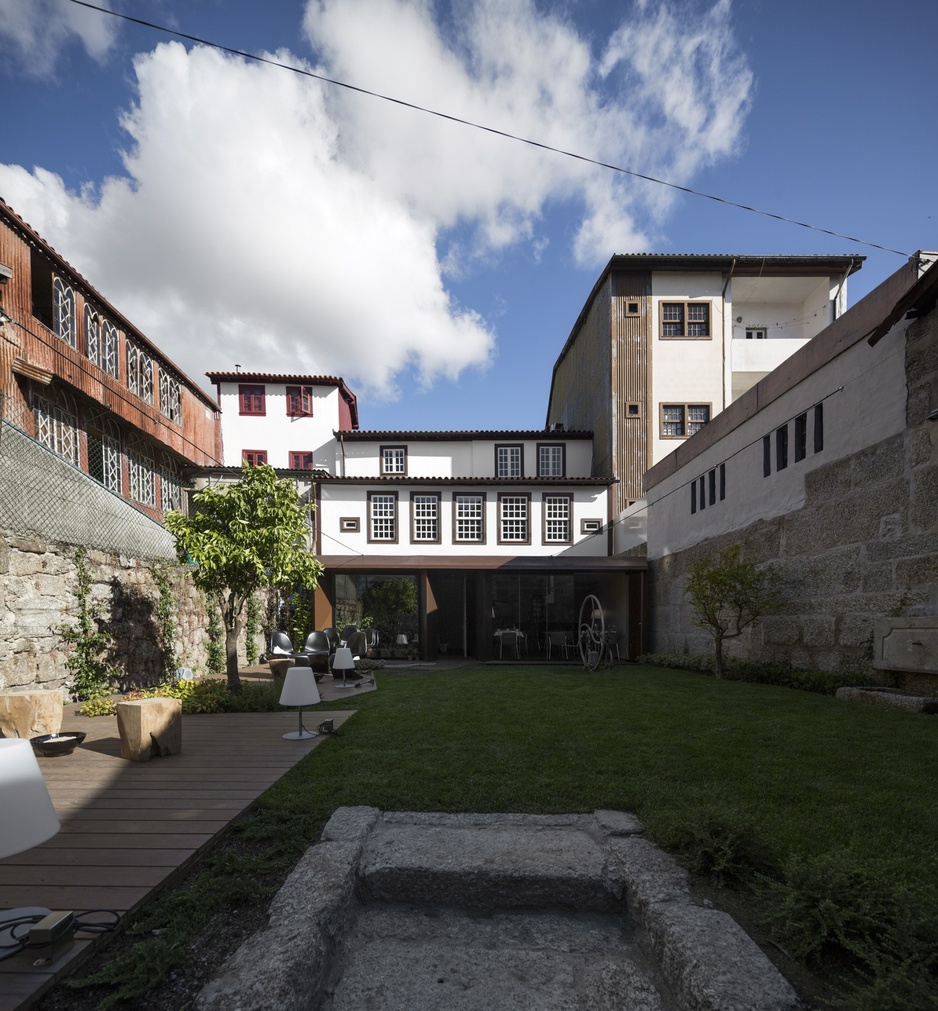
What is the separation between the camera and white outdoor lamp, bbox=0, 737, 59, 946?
73.8 inches

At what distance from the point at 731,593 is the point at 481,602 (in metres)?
7.29

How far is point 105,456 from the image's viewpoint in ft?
49.4

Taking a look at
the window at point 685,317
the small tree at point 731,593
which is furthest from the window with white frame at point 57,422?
the window at point 685,317

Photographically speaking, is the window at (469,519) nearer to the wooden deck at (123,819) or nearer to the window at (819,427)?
the window at (819,427)

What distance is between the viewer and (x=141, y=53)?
575cm

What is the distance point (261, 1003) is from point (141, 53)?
25.4ft

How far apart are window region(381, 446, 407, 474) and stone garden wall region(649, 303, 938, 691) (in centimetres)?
1335

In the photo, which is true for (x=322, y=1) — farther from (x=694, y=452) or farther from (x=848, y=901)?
(x=694, y=452)

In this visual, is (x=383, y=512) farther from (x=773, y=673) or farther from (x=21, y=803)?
(x=21, y=803)

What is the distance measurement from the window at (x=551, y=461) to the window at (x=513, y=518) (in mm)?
2772

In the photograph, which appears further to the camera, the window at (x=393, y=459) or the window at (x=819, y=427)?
the window at (x=393, y=459)

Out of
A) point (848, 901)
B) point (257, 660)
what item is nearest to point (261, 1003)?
point (848, 901)

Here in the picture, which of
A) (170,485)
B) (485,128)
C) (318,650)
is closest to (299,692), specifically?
(318,650)

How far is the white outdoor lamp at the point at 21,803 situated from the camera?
1.88 m
